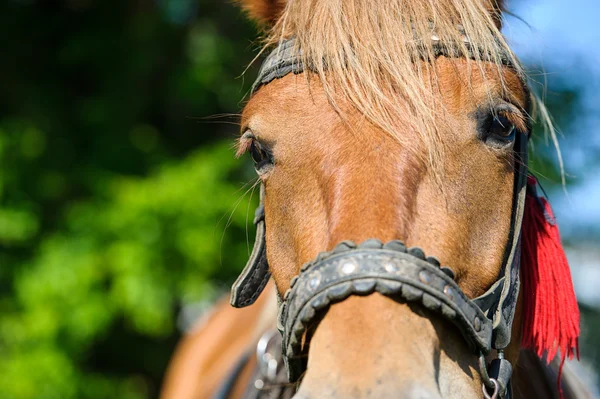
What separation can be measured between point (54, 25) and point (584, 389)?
5.13 m

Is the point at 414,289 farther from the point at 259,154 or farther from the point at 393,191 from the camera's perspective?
the point at 259,154

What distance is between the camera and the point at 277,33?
2.12m

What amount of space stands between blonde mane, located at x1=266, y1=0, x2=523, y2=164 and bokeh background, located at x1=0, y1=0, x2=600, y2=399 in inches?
104

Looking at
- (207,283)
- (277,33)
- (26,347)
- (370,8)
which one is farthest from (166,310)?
(370,8)

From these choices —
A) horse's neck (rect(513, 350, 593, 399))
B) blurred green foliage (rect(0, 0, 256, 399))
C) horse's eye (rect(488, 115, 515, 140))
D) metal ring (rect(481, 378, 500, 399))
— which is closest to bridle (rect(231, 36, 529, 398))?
metal ring (rect(481, 378, 500, 399))

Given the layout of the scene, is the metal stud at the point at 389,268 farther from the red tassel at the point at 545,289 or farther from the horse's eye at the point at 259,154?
the red tassel at the point at 545,289

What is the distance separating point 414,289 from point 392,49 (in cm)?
64

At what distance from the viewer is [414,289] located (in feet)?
4.61

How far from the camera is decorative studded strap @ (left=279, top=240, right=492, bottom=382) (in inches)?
55.3

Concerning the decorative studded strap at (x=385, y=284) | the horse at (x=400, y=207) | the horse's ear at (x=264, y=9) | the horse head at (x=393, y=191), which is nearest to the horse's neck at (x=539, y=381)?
the horse at (x=400, y=207)

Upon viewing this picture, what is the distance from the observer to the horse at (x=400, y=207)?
1.40m

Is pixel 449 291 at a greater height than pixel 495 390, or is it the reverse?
pixel 449 291

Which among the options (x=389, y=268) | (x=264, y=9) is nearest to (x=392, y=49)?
(x=389, y=268)

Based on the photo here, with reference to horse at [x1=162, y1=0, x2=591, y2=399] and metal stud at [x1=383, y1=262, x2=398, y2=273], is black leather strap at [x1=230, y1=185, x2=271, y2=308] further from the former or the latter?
metal stud at [x1=383, y1=262, x2=398, y2=273]
